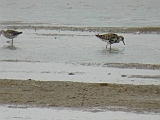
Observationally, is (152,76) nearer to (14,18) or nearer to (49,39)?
(49,39)

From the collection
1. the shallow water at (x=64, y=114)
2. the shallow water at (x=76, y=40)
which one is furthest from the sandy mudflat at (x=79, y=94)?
the shallow water at (x=76, y=40)

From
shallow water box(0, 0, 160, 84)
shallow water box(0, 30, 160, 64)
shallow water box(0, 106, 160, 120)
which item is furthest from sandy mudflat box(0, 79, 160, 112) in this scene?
shallow water box(0, 30, 160, 64)

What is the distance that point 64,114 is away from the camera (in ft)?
32.4

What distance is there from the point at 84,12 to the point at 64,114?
67.0 feet

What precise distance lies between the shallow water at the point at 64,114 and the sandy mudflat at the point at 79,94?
1.01 feet

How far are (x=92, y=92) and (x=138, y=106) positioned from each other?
132 cm

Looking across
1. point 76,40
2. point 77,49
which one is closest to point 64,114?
point 77,49

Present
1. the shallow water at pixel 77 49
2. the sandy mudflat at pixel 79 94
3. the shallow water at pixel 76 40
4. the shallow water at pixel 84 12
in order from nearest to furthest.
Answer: the sandy mudflat at pixel 79 94
the shallow water at pixel 76 40
the shallow water at pixel 77 49
the shallow water at pixel 84 12

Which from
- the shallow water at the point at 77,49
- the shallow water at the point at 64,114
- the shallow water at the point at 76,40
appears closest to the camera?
the shallow water at the point at 64,114

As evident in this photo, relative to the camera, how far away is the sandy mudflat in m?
10.5

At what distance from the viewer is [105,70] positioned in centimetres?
1466

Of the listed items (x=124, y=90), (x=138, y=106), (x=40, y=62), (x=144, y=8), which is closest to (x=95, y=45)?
(x=40, y=62)

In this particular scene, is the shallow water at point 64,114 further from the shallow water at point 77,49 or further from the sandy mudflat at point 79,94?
the shallow water at point 77,49

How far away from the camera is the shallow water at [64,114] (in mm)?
9695
